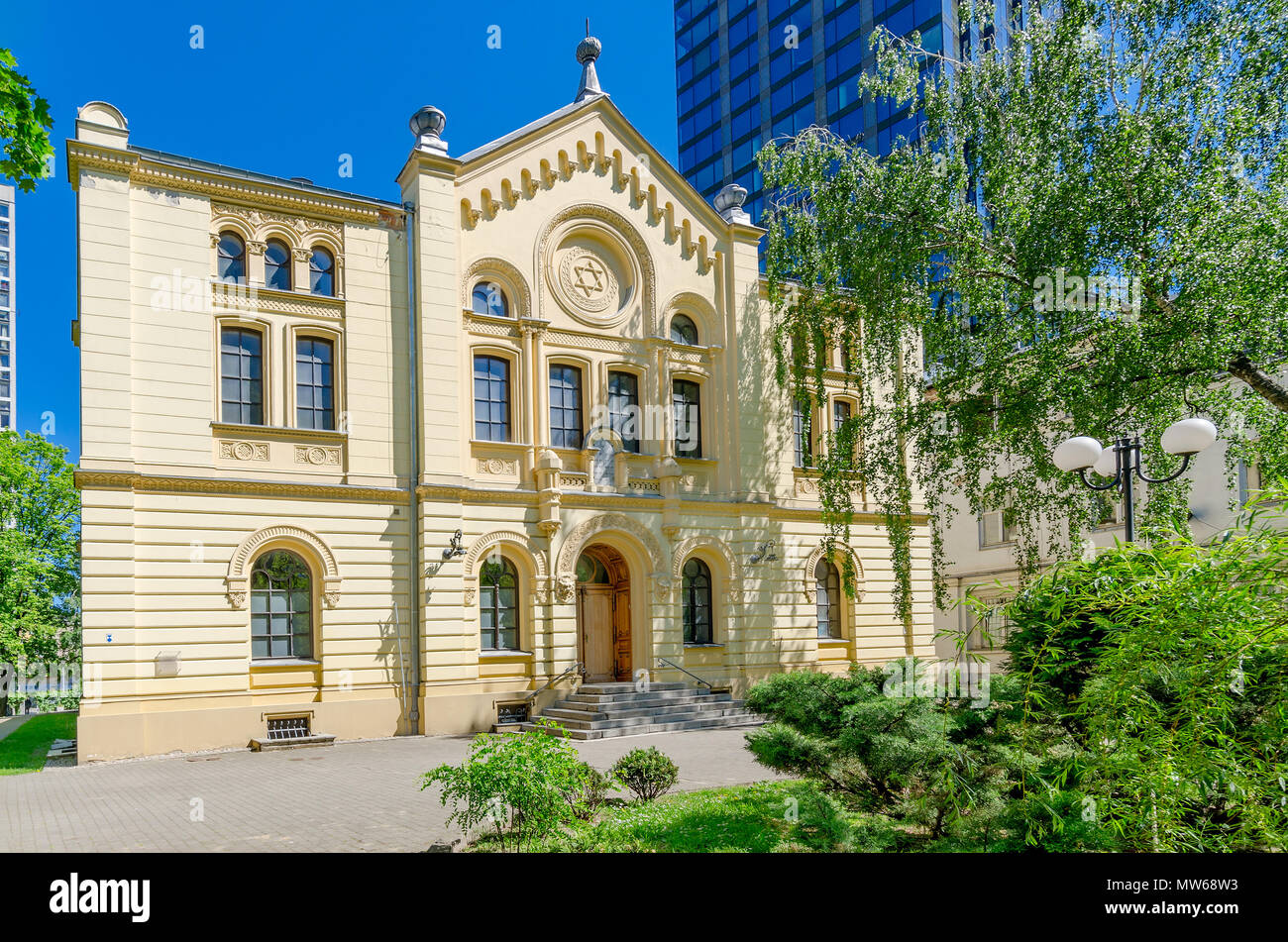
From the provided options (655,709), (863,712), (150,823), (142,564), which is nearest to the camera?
(863,712)

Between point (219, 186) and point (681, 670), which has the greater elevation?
point (219, 186)

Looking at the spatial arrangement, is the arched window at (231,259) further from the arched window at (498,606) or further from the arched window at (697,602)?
the arched window at (697,602)

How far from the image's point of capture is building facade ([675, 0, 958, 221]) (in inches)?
2062

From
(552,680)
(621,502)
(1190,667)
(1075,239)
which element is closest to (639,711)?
(552,680)

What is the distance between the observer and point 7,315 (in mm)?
121375

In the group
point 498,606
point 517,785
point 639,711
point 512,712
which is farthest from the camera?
point 498,606

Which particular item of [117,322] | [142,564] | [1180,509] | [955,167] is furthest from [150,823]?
[955,167]

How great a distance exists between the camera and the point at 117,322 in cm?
1831

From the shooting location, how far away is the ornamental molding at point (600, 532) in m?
22.0

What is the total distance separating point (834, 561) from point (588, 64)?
51.2ft

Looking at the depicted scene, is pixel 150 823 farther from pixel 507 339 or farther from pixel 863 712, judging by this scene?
pixel 507 339

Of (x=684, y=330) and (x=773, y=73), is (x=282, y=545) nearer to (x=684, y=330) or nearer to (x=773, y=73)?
(x=684, y=330)

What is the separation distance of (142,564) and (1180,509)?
768 inches

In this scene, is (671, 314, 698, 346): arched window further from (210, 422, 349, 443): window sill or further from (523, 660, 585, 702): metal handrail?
(210, 422, 349, 443): window sill
